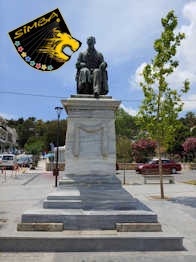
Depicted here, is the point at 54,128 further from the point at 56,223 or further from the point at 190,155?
the point at 56,223

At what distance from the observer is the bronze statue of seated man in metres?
5.48

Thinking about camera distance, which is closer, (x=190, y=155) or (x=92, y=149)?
(x=92, y=149)

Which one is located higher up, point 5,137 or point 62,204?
point 5,137

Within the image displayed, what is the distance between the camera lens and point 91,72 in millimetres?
5715

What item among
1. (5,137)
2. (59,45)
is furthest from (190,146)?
(5,137)

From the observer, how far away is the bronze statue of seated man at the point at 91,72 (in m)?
5.48

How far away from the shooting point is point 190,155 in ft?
106

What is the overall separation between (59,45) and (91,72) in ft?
4.25

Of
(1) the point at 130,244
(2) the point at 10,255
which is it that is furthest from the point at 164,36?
(2) the point at 10,255

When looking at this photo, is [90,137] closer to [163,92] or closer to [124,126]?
[163,92]

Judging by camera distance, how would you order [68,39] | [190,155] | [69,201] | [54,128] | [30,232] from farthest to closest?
[54,128] → [190,155] → [68,39] → [69,201] → [30,232]

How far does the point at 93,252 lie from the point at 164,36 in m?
7.98

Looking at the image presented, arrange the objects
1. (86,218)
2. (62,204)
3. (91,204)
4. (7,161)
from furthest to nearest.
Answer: (7,161) → (91,204) → (62,204) → (86,218)

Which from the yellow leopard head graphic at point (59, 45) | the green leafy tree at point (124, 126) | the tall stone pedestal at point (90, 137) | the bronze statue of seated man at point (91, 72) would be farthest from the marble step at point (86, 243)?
the green leafy tree at point (124, 126)
